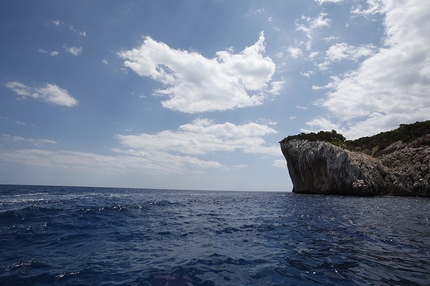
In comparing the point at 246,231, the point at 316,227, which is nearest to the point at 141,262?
the point at 246,231

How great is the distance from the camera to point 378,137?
73688mm

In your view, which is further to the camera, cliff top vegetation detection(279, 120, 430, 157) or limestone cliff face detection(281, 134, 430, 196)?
cliff top vegetation detection(279, 120, 430, 157)

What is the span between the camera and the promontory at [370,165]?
49062 mm

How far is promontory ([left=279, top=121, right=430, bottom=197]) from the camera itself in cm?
4906

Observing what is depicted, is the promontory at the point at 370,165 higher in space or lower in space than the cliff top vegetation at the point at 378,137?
lower

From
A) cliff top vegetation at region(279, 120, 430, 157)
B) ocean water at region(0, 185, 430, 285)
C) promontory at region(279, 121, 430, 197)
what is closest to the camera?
ocean water at region(0, 185, 430, 285)

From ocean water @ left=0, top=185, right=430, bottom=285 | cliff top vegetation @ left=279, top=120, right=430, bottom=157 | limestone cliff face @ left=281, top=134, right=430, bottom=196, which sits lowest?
ocean water @ left=0, top=185, right=430, bottom=285

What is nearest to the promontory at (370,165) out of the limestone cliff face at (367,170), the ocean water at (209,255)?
the limestone cliff face at (367,170)

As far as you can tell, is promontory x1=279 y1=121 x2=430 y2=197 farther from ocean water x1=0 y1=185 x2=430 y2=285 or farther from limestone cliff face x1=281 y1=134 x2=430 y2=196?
ocean water x1=0 y1=185 x2=430 y2=285

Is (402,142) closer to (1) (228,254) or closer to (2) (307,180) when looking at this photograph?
(2) (307,180)

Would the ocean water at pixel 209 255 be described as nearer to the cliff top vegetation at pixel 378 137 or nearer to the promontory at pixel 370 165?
the promontory at pixel 370 165

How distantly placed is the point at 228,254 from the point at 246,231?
184 inches

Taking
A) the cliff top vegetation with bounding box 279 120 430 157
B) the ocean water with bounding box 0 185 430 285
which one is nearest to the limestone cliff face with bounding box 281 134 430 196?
the cliff top vegetation with bounding box 279 120 430 157

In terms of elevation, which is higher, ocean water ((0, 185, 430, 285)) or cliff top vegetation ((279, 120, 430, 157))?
cliff top vegetation ((279, 120, 430, 157))
